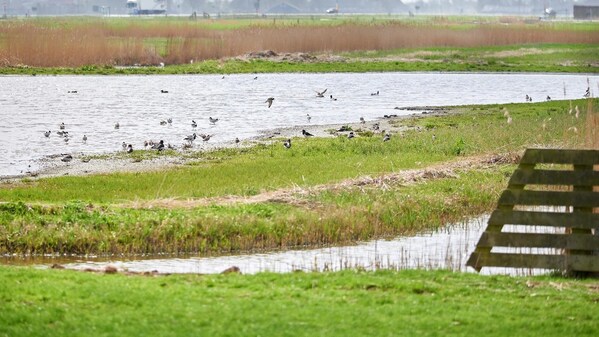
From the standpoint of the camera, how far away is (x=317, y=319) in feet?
38.5

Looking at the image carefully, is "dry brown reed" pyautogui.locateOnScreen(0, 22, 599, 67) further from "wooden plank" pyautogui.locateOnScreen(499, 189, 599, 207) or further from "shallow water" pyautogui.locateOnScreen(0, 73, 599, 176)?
"wooden plank" pyautogui.locateOnScreen(499, 189, 599, 207)

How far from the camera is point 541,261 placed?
15141 millimetres

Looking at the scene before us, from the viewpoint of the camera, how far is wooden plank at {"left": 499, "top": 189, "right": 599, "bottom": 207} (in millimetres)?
14742

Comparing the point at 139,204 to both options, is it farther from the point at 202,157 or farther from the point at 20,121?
the point at 20,121

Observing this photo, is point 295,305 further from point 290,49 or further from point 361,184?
point 290,49

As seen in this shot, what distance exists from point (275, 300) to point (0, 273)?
371 cm

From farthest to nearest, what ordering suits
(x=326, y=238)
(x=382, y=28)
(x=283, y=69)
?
1. (x=382, y=28)
2. (x=283, y=69)
3. (x=326, y=238)

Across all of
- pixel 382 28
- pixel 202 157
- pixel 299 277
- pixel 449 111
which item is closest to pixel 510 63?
pixel 382 28

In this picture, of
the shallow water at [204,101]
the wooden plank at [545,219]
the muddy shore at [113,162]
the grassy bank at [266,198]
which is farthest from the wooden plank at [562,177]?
the shallow water at [204,101]

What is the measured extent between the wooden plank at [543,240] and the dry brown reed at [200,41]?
223ft

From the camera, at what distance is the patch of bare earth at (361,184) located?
73.8ft

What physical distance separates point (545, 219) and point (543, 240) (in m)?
0.28

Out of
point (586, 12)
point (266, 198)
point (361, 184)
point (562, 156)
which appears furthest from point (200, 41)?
point (586, 12)

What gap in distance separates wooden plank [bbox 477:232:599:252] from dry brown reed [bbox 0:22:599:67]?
67.9 meters
